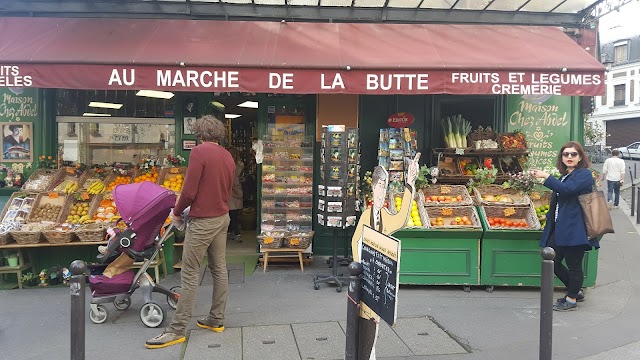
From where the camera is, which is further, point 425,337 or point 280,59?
point 280,59

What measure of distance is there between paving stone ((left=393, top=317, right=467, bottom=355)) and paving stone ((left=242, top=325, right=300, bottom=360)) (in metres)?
1.08

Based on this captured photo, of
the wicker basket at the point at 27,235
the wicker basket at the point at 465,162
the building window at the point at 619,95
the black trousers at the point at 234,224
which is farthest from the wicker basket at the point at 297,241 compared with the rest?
the building window at the point at 619,95

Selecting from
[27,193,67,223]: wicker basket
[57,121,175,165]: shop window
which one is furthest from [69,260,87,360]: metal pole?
[57,121,175,165]: shop window

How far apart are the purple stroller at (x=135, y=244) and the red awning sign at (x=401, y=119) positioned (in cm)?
371

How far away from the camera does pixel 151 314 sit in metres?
4.90

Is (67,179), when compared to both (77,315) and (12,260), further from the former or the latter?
(77,315)

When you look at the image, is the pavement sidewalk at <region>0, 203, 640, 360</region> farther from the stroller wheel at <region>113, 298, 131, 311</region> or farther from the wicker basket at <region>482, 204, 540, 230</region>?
the wicker basket at <region>482, 204, 540, 230</region>

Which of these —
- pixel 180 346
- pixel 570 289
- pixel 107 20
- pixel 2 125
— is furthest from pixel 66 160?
pixel 570 289

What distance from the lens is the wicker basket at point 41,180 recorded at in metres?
6.75

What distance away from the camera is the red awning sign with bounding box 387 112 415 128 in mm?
7332

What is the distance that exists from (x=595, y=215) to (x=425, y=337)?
2.39m

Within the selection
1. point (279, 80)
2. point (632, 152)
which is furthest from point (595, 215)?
point (632, 152)

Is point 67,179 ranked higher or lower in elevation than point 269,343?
higher

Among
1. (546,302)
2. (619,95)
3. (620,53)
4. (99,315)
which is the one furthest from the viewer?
(620,53)
